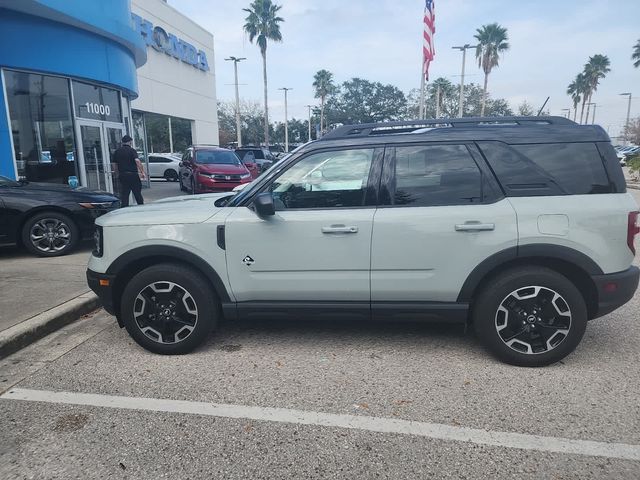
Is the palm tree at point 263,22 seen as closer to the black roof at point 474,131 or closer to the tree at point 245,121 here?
the tree at point 245,121

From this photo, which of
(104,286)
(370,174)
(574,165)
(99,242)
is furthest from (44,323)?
(574,165)

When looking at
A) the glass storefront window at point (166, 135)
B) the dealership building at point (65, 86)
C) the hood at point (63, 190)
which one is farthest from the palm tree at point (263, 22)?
the hood at point (63, 190)

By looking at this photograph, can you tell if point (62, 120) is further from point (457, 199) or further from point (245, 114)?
point (245, 114)

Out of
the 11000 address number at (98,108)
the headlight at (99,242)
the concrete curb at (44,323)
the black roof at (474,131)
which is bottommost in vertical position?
the concrete curb at (44,323)

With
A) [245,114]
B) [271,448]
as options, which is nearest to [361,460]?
[271,448]

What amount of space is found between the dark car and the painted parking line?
4413 millimetres

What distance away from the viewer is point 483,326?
361cm

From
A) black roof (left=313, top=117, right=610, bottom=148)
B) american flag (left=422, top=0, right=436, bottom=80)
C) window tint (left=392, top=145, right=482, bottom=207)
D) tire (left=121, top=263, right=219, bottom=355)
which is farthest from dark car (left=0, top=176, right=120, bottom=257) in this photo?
american flag (left=422, top=0, right=436, bottom=80)

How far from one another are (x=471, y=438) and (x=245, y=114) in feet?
239

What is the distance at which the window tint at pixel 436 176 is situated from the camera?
11.8 feet

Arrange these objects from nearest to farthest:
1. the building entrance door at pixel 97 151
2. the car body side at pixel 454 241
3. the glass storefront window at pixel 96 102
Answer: the car body side at pixel 454 241 → the glass storefront window at pixel 96 102 → the building entrance door at pixel 97 151

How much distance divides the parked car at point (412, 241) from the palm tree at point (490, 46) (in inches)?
1827

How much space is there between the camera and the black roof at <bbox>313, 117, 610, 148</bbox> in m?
3.57

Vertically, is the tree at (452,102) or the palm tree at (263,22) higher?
the palm tree at (263,22)
